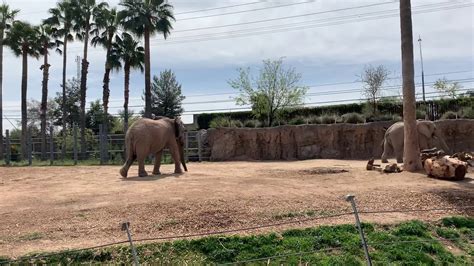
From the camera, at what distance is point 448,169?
41.4ft

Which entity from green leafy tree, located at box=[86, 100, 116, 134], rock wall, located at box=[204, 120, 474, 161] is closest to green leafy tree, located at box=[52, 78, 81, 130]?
green leafy tree, located at box=[86, 100, 116, 134]

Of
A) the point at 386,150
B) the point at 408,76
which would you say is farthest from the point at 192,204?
the point at 386,150

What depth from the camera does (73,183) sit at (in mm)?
14773

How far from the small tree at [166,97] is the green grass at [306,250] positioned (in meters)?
42.6

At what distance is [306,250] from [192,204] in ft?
9.97

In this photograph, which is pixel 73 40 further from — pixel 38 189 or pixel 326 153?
pixel 38 189

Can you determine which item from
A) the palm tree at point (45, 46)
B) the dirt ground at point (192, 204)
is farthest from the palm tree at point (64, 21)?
the dirt ground at point (192, 204)

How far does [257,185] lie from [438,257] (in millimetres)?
5175

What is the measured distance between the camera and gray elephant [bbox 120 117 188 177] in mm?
16016

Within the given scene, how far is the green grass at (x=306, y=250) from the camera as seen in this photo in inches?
312

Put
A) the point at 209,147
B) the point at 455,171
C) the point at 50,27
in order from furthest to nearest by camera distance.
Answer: the point at 50,27
the point at 209,147
the point at 455,171

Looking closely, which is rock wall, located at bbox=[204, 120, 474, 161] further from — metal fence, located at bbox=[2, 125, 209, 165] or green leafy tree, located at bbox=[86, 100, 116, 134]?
green leafy tree, located at bbox=[86, 100, 116, 134]

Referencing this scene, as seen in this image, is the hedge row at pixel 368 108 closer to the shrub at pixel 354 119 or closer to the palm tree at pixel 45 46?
the shrub at pixel 354 119

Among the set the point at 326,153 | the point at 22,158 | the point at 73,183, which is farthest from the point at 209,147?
the point at 73,183
